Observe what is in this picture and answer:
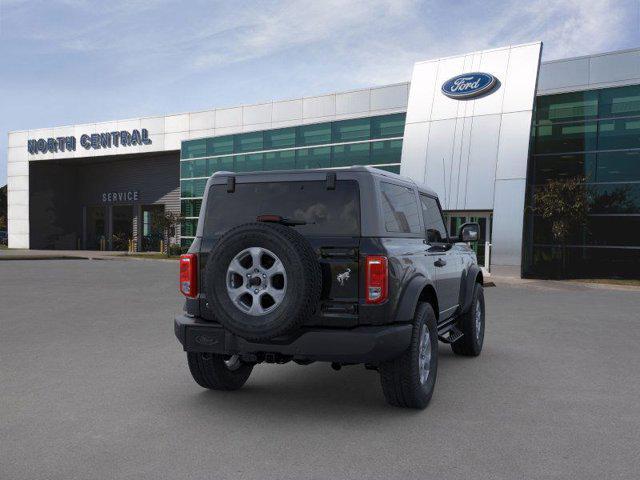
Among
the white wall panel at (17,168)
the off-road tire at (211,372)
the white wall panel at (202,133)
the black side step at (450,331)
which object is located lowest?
the off-road tire at (211,372)

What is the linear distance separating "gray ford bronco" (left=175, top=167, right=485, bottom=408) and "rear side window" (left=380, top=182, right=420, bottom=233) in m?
0.02

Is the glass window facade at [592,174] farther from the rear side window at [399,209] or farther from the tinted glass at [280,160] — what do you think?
the rear side window at [399,209]

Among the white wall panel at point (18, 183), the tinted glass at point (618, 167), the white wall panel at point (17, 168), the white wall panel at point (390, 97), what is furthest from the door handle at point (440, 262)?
the white wall panel at point (17, 168)

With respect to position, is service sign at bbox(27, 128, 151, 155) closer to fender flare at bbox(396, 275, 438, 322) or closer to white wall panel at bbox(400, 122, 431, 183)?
white wall panel at bbox(400, 122, 431, 183)

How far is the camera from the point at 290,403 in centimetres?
545

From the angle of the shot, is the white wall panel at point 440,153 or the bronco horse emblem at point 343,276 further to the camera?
the white wall panel at point 440,153

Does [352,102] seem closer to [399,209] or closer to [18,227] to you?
[399,209]

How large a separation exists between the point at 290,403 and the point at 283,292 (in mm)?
1294

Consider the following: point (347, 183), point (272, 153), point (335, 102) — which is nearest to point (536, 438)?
point (347, 183)

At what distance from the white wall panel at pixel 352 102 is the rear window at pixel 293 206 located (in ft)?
83.8

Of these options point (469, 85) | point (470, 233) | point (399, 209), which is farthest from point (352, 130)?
point (399, 209)

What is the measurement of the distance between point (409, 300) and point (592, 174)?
→ 21.2 m

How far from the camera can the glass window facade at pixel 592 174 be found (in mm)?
23156

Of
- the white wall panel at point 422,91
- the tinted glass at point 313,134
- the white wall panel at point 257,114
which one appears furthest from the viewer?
the white wall panel at point 257,114
